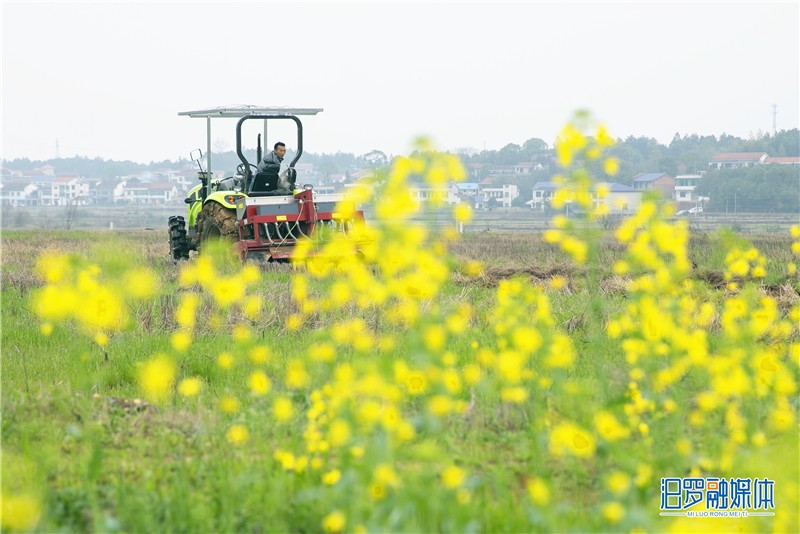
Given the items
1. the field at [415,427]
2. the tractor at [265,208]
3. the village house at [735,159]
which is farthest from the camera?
the village house at [735,159]

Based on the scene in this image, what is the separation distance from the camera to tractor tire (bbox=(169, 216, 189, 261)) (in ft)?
60.0

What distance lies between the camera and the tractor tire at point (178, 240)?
18297mm

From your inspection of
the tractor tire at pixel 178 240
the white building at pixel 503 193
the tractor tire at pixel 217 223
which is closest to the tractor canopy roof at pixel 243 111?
the tractor tire at pixel 217 223

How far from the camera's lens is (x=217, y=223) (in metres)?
16.3

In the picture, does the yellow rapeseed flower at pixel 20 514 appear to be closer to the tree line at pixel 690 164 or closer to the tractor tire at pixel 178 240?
the tractor tire at pixel 178 240

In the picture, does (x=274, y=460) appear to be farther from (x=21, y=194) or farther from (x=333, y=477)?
(x=21, y=194)

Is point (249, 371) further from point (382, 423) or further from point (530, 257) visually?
point (530, 257)

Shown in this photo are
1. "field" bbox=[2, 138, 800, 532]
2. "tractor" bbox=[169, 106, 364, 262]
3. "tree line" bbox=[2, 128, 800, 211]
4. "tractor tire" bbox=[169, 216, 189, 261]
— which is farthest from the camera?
"tree line" bbox=[2, 128, 800, 211]

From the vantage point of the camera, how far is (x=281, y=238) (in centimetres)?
1587

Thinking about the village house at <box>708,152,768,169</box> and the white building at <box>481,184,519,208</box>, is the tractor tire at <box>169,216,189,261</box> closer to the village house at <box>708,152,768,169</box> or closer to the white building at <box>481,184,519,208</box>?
the white building at <box>481,184,519,208</box>

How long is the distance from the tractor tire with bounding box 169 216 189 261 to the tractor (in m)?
1.40

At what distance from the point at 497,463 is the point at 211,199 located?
1179 centimetres

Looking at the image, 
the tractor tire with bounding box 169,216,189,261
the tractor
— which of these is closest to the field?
the tractor

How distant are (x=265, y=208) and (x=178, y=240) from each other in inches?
127
